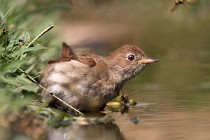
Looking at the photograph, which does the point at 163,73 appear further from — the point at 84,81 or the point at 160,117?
the point at 160,117

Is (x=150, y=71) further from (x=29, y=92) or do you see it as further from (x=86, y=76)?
(x=29, y=92)

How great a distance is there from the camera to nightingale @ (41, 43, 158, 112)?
7656mm

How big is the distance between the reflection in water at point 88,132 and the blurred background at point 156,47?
0.10 metres

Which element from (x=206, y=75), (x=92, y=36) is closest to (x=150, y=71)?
(x=206, y=75)

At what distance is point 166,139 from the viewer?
20.1ft

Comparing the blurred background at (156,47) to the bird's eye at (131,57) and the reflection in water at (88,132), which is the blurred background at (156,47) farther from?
the bird's eye at (131,57)

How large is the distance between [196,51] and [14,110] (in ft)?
26.0

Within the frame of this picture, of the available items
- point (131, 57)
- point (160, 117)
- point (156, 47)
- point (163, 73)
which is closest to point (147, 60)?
point (131, 57)

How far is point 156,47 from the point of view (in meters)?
14.4

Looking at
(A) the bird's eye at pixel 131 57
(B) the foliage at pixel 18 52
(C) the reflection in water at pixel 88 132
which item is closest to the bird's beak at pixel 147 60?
(A) the bird's eye at pixel 131 57

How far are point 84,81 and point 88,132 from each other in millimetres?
1423

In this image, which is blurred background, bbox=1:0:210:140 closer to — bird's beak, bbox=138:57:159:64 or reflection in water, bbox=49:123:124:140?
reflection in water, bbox=49:123:124:140

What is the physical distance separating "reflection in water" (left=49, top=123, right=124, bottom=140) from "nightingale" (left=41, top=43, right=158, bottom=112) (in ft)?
3.02

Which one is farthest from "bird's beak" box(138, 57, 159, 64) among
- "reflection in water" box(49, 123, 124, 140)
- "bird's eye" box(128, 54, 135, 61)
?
"reflection in water" box(49, 123, 124, 140)
